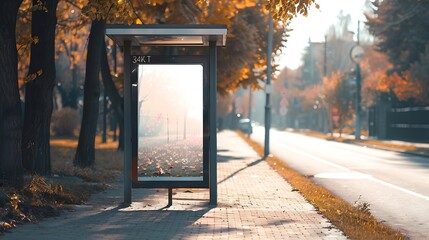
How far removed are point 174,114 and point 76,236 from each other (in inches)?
199

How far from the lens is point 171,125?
1598cm

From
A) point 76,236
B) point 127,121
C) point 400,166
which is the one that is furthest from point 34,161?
point 400,166

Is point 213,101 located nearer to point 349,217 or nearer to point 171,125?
point 171,125

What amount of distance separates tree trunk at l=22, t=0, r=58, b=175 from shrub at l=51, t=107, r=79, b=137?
39247mm

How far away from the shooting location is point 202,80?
15656 mm

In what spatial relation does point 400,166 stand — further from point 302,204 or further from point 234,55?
point 302,204

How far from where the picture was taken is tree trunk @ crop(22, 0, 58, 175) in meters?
19.3

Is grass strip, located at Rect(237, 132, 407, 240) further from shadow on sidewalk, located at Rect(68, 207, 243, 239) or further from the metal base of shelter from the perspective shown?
the metal base of shelter

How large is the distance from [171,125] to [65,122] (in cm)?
4428

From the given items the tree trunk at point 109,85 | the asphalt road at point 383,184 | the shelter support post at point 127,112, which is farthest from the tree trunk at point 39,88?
the tree trunk at point 109,85

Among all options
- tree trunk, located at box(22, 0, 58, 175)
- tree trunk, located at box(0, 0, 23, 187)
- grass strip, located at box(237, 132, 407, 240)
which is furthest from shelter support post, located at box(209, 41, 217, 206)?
tree trunk, located at box(22, 0, 58, 175)

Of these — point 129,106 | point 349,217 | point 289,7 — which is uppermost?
point 289,7

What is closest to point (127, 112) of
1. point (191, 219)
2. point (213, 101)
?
point (213, 101)

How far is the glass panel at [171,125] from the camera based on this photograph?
50.9ft
